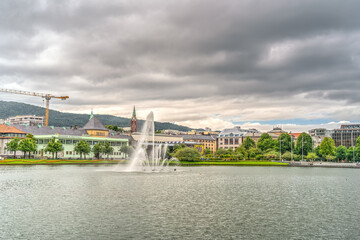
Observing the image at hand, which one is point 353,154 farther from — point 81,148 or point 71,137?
point 71,137

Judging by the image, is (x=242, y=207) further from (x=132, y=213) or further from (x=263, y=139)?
(x=263, y=139)

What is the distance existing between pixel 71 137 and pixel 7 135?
90.6ft

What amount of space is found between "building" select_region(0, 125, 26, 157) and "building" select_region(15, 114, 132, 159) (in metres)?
4.11

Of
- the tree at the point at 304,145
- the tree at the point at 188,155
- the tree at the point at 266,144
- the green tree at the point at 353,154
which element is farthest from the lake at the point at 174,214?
the green tree at the point at 353,154

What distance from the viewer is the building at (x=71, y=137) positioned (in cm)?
16000

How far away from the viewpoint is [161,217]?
32.0 m

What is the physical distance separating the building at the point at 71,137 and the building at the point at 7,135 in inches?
162

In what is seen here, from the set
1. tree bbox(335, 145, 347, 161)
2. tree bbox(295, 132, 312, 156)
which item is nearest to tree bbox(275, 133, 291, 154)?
tree bbox(295, 132, 312, 156)

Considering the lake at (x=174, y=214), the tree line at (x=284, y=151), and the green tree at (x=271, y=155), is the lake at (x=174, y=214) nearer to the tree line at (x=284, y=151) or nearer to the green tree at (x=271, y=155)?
the tree line at (x=284, y=151)

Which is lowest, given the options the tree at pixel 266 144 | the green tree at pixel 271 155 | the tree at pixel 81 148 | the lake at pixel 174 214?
the lake at pixel 174 214

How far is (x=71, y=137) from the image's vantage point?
6476 inches

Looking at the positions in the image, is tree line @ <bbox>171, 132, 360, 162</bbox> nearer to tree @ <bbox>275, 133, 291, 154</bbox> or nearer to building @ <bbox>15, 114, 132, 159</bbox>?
tree @ <bbox>275, 133, 291, 154</bbox>

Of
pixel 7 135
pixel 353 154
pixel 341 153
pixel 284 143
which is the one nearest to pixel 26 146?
pixel 7 135

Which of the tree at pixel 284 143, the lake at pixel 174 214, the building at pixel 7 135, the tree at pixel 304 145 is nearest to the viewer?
the lake at pixel 174 214
